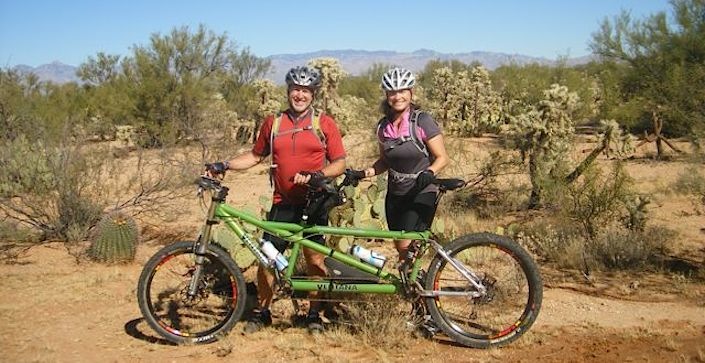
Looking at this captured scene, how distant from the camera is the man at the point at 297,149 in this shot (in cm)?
421

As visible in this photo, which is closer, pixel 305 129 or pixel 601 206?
pixel 305 129

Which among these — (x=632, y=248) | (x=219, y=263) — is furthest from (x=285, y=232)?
(x=632, y=248)

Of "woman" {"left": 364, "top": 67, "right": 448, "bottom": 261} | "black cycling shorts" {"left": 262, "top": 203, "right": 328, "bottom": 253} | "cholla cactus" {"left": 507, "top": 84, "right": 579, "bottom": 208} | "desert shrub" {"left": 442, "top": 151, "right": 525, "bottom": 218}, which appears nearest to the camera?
"woman" {"left": 364, "top": 67, "right": 448, "bottom": 261}

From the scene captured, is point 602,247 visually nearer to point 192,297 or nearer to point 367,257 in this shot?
point 367,257

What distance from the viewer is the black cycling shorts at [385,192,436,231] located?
4.22 metres

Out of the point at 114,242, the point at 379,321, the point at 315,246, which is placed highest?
the point at 315,246

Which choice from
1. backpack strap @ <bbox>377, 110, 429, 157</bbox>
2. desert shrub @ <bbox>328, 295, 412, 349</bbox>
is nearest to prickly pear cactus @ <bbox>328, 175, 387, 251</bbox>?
desert shrub @ <bbox>328, 295, 412, 349</bbox>

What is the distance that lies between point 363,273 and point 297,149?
103 cm

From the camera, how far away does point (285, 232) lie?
13.9 ft

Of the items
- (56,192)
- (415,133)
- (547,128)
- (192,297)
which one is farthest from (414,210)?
(547,128)

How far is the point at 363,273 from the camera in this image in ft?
14.1

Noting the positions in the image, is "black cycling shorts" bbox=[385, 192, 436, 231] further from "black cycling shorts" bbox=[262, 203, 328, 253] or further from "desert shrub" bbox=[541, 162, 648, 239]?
"desert shrub" bbox=[541, 162, 648, 239]

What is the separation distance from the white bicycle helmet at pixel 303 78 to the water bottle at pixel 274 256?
46.8 inches

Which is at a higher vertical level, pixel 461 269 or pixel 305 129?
pixel 305 129
